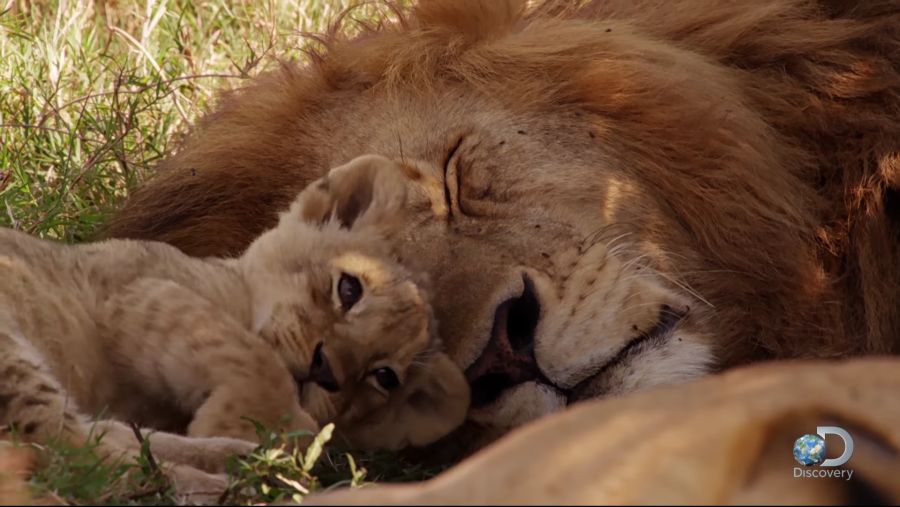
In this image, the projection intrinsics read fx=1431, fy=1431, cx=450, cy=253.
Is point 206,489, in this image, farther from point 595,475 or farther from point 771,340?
point 771,340

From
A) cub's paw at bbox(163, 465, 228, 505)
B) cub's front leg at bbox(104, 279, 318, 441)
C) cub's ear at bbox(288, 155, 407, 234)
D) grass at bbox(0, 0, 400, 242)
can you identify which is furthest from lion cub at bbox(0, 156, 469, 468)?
grass at bbox(0, 0, 400, 242)

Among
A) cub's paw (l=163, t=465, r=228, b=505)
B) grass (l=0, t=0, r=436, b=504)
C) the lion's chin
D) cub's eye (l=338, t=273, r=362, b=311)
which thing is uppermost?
grass (l=0, t=0, r=436, b=504)

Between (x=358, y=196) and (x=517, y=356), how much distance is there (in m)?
0.61

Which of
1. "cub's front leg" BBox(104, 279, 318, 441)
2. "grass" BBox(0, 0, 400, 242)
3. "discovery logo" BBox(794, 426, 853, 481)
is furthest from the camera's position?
"grass" BBox(0, 0, 400, 242)

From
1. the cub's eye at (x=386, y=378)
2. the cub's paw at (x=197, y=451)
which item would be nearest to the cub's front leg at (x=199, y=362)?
the cub's paw at (x=197, y=451)

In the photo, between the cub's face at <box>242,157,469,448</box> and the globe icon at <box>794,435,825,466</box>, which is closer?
the globe icon at <box>794,435,825,466</box>

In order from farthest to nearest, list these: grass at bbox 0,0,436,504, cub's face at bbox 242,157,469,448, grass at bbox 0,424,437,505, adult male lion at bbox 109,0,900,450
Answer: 1. grass at bbox 0,0,436,504
2. adult male lion at bbox 109,0,900,450
3. cub's face at bbox 242,157,469,448
4. grass at bbox 0,424,437,505

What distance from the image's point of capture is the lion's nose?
3.13 m

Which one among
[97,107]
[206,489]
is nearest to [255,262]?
[206,489]

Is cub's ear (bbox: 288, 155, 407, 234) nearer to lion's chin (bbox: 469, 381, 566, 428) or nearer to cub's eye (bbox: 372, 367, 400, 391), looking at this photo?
cub's eye (bbox: 372, 367, 400, 391)

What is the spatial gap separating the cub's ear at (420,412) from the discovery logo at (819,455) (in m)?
1.23

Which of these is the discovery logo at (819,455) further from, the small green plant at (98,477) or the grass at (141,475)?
the small green plant at (98,477)

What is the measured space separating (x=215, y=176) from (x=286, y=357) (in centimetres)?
120

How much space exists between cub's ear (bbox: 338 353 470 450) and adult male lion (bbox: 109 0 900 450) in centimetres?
10
